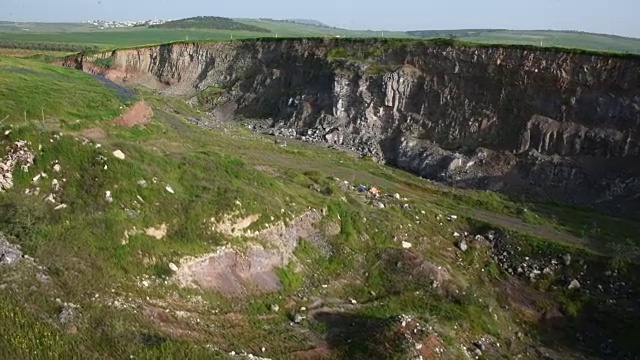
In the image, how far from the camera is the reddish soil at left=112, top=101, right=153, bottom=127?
46.4 m

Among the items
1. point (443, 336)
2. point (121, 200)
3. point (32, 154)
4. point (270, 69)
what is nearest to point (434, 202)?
point (443, 336)

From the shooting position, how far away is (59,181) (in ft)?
87.2

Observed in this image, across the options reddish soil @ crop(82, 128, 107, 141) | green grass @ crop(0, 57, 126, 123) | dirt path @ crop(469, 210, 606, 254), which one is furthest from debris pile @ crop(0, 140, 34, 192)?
dirt path @ crop(469, 210, 606, 254)

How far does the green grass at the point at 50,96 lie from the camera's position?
38.7m

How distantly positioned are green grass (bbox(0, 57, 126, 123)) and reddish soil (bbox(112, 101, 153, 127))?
60 centimetres

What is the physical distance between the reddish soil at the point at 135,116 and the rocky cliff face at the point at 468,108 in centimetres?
2080

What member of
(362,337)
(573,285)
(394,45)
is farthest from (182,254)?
(394,45)

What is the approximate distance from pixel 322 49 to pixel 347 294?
169ft

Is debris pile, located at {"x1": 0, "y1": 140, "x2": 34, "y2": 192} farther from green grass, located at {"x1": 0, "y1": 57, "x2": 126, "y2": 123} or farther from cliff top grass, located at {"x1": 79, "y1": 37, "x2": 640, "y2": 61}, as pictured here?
cliff top grass, located at {"x1": 79, "y1": 37, "x2": 640, "y2": 61}

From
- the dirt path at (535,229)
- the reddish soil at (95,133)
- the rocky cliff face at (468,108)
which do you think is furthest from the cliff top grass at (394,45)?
the reddish soil at (95,133)

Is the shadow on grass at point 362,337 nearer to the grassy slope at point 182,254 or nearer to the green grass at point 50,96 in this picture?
the grassy slope at point 182,254

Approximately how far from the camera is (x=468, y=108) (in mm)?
61031

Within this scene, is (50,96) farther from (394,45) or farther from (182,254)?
(394,45)

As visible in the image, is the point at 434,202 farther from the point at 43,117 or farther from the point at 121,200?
the point at 43,117
